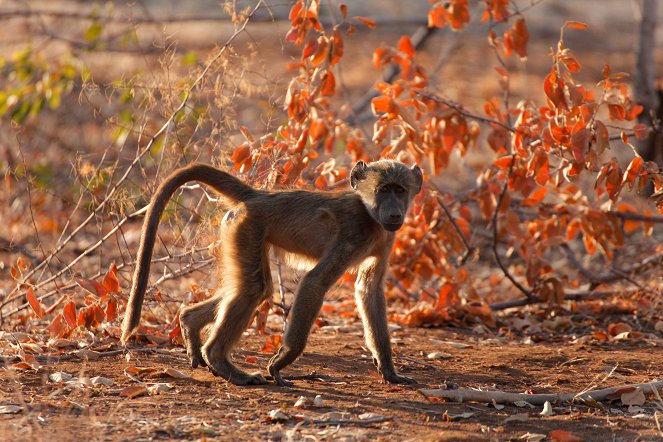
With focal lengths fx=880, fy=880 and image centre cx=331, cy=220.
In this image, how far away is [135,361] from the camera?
585 centimetres

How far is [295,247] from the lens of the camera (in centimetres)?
573

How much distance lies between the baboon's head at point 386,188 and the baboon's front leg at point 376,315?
471 millimetres

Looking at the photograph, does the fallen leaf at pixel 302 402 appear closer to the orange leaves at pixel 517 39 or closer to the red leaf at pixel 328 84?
the red leaf at pixel 328 84

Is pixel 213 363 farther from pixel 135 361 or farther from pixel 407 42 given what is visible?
pixel 407 42

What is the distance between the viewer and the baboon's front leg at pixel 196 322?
5.70 meters

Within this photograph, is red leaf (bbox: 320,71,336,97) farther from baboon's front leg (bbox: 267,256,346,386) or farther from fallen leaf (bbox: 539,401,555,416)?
fallen leaf (bbox: 539,401,555,416)

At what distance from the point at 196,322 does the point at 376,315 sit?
3.85 feet

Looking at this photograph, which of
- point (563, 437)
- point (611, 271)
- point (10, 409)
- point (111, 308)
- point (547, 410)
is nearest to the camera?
point (563, 437)

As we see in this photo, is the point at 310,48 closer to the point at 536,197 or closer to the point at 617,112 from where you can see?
the point at 617,112

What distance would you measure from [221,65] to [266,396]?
2.54 meters

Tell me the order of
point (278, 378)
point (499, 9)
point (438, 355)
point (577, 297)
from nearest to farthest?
point (278, 378), point (438, 355), point (499, 9), point (577, 297)

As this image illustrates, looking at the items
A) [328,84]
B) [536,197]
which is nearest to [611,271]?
[536,197]

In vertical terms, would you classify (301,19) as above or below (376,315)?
above


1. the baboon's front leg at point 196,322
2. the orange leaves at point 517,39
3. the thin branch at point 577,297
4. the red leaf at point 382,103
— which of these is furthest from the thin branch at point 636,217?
the baboon's front leg at point 196,322
